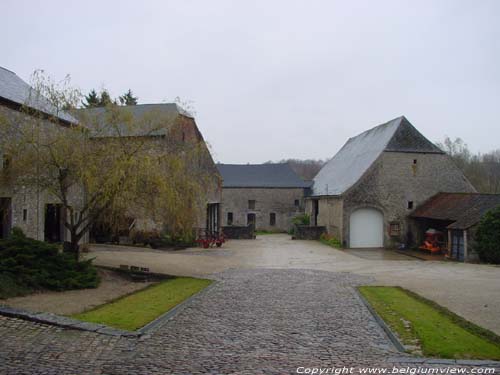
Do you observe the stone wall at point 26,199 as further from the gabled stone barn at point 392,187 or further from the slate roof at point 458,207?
the slate roof at point 458,207

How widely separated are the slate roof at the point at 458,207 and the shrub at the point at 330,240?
4.11 metres

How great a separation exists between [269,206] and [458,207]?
20758mm

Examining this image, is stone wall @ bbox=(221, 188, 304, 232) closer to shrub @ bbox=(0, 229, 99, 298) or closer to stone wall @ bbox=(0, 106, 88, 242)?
stone wall @ bbox=(0, 106, 88, 242)

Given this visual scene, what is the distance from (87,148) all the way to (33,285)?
11.6 feet

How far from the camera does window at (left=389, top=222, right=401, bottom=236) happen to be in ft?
82.6

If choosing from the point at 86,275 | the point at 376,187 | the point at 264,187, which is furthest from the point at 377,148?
the point at 86,275

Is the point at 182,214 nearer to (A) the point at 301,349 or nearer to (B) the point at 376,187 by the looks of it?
(A) the point at 301,349

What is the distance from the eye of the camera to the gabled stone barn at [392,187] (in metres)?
25.0

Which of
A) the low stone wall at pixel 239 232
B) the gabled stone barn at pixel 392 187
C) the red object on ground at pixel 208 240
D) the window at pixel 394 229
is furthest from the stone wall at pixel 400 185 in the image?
the low stone wall at pixel 239 232

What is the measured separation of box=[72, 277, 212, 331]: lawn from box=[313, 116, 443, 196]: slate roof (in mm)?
14779

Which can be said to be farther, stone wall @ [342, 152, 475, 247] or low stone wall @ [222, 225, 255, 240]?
low stone wall @ [222, 225, 255, 240]

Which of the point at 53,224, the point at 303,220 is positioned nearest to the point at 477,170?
the point at 303,220

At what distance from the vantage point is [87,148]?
12195 millimetres

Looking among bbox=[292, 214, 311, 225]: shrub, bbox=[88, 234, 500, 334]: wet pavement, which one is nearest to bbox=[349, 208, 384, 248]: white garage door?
bbox=[88, 234, 500, 334]: wet pavement
